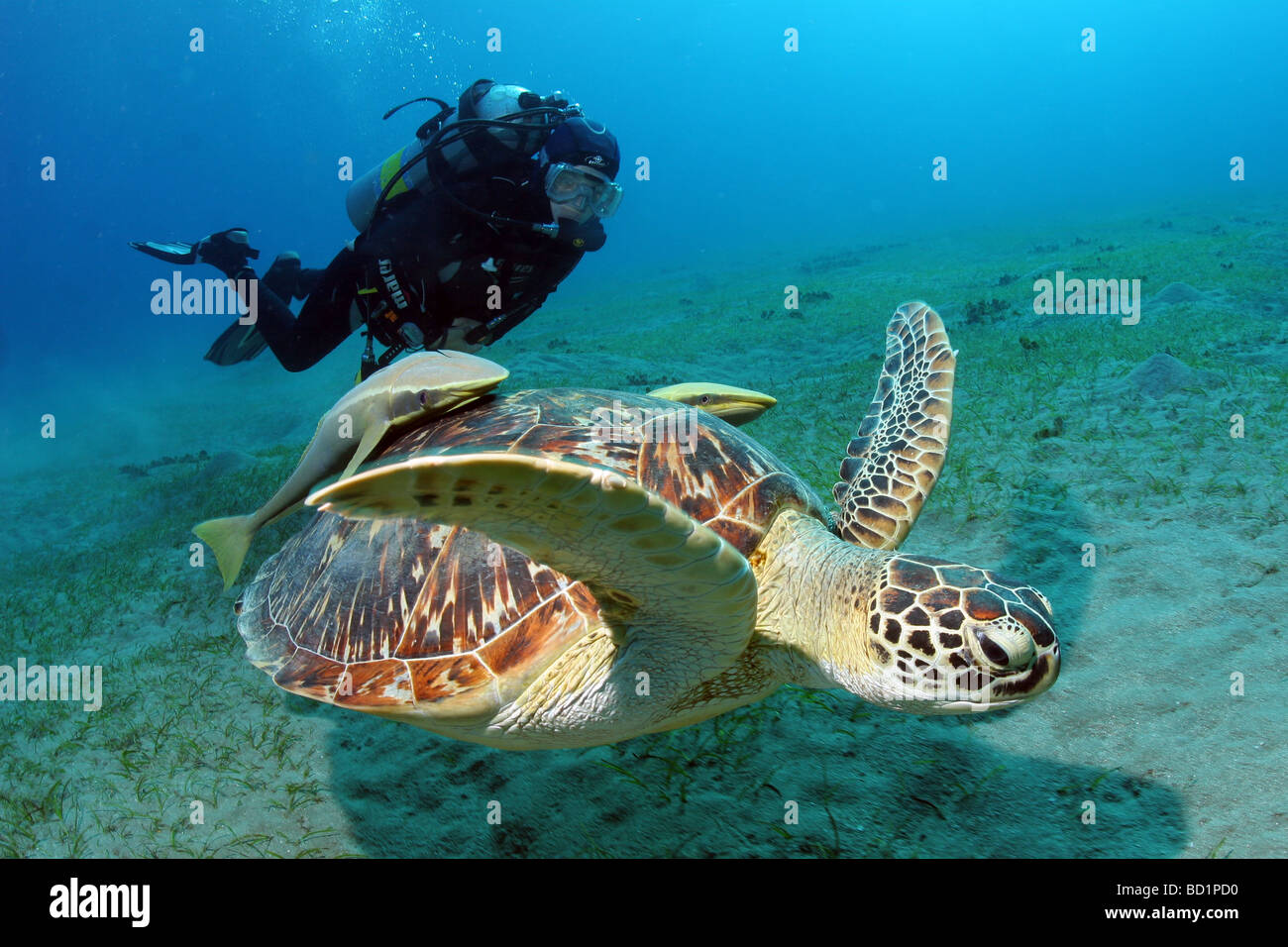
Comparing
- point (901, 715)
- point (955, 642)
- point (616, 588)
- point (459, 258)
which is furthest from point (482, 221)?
point (955, 642)

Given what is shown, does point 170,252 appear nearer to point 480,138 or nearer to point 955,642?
point 480,138

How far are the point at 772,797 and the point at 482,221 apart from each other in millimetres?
3982

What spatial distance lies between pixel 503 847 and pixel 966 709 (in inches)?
56.9

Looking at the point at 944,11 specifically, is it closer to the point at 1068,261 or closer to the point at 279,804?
the point at 1068,261

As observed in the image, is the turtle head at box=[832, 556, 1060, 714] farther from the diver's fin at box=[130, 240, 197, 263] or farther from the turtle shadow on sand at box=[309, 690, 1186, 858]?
the diver's fin at box=[130, 240, 197, 263]

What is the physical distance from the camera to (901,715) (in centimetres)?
232

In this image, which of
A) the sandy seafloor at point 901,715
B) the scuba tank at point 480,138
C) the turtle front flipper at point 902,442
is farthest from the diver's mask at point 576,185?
the turtle front flipper at point 902,442

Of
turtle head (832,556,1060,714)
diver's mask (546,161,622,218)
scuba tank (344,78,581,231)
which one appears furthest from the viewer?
scuba tank (344,78,581,231)

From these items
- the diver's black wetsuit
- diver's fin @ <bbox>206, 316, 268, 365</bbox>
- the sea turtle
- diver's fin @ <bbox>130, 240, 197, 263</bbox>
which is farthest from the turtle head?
diver's fin @ <bbox>130, 240, 197, 263</bbox>

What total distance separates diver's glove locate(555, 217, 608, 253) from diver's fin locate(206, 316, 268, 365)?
3.36 meters

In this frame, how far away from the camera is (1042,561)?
9.57ft

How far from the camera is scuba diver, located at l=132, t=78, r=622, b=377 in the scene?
436 cm

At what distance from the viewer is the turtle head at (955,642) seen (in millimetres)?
1405
